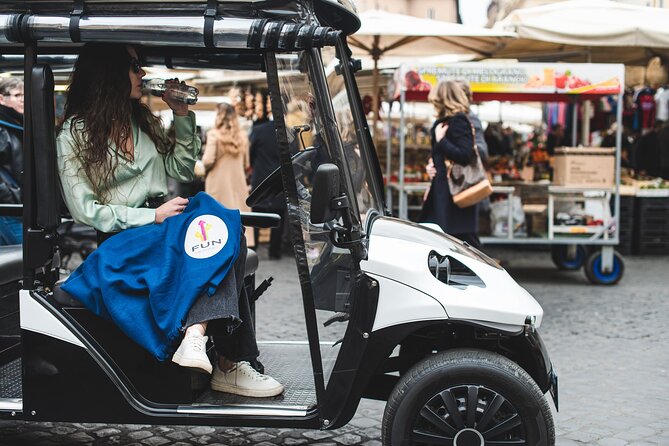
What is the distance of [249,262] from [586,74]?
5.10 meters

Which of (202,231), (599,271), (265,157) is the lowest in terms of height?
A: (599,271)

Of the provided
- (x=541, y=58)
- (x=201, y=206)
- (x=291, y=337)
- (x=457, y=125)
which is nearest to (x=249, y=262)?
(x=201, y=206)

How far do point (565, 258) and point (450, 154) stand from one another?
11.9 ft

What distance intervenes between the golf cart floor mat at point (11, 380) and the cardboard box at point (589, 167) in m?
5.94

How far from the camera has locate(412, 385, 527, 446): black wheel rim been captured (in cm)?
306

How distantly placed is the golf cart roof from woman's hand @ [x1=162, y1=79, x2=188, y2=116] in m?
0.45

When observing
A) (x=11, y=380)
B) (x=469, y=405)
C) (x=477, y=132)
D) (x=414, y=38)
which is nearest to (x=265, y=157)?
(x=414, y=38)

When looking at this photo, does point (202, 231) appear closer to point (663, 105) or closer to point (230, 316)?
point (230, 316)

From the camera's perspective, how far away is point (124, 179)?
11.2 ft

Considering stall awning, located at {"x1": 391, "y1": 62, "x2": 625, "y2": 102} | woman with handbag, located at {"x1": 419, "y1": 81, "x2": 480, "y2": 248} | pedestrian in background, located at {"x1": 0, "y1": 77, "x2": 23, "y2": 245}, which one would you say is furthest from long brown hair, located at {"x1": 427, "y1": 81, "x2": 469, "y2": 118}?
pedestrian in background, located at {"x1": 0, "y1": 77, "x2": 23, "y2": 245}

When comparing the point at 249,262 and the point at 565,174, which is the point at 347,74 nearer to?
the point at 249,262

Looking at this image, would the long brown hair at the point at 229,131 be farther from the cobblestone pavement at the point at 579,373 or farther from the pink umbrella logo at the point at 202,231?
the pink umbrella logo at the point at 202,231

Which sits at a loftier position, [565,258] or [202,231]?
[202,231]

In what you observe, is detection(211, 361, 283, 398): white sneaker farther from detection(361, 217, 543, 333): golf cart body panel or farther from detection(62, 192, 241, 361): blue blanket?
detection(361, 217, 543, 333): golf cart body panel
